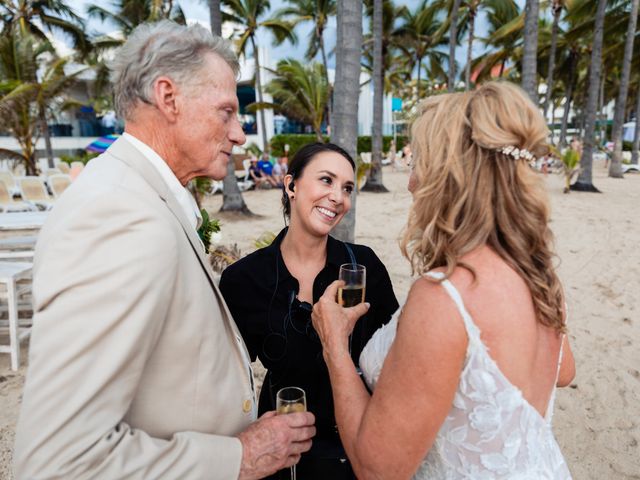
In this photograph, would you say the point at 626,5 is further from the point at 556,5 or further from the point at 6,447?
the point at 6,447

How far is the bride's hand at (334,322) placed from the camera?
1640mm

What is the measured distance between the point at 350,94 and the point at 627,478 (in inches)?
165

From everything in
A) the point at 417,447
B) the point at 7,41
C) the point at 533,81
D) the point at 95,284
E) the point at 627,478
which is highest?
the point at 7,41

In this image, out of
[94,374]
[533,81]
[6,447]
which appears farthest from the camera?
[533,81]

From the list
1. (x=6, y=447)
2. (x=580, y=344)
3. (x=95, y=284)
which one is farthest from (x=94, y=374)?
(x=580, y=344)

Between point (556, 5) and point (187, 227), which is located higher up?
point (556, 5)

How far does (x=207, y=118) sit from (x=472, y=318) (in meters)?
1.13

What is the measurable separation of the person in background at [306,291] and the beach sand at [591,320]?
114cm

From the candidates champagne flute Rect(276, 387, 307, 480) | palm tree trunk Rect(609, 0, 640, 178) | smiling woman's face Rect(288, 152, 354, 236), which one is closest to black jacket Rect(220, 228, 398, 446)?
smiling woman's face Rect(288, 152, 354, 236)

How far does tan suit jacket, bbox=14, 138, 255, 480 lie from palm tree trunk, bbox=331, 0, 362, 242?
3628 millimetres

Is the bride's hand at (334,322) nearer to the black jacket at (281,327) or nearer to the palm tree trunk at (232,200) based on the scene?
the black jacket at (281,327)

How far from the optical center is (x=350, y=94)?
483 centimetres

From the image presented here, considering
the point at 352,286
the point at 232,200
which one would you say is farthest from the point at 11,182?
the point at 352,286

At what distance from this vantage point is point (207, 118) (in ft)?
5.08
